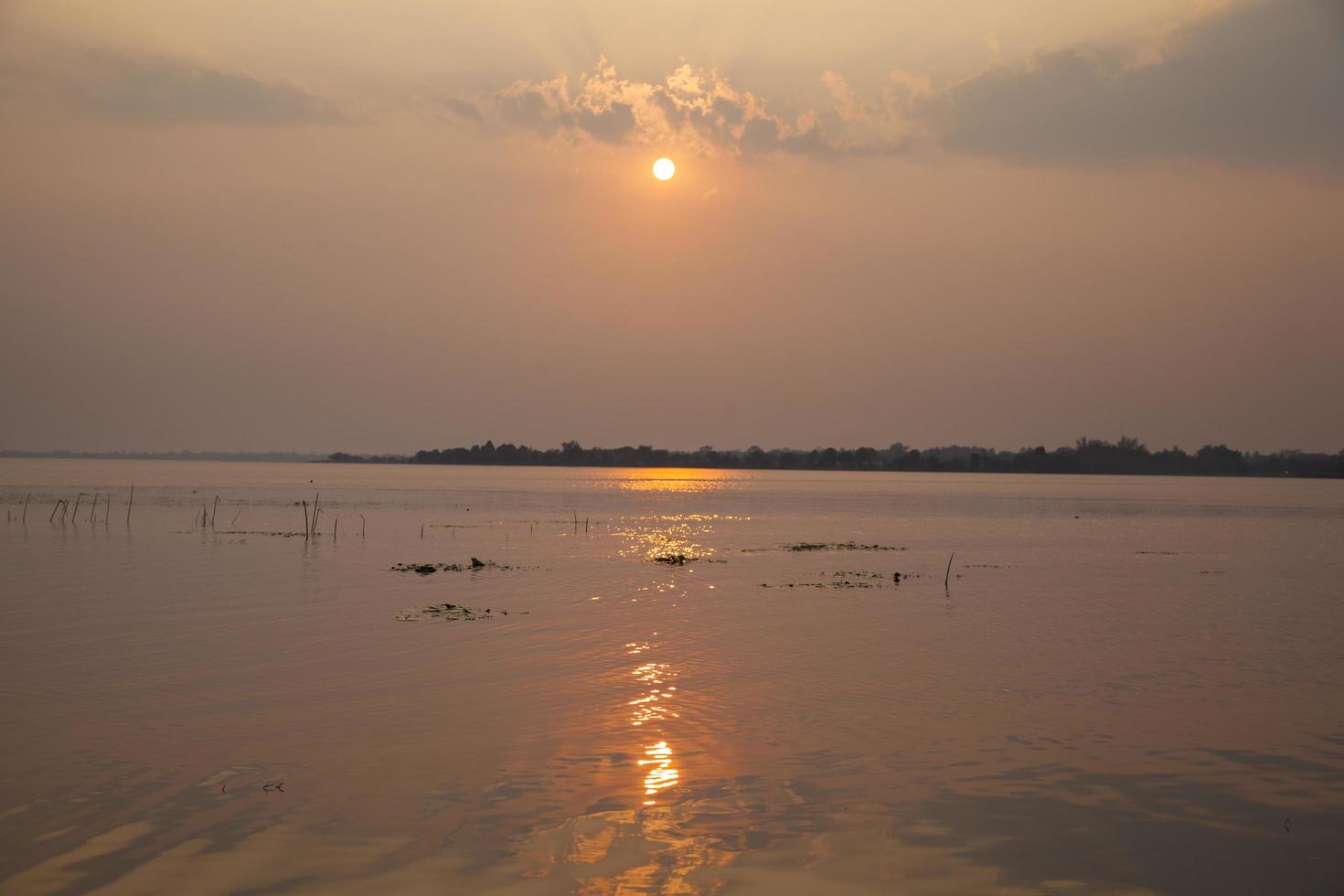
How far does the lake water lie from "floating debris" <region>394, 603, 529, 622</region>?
0.28 metres

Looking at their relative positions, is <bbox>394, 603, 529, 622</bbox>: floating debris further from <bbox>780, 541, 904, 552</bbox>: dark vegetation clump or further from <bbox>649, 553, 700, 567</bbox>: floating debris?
<bbox>780, 541, 904, 552</bbox>: dark vegetation clump

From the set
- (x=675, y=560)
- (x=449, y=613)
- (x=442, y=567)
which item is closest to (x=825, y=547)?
(x=675, y=560)

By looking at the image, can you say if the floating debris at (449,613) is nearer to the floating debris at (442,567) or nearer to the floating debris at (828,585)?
the floating debris at (442,567)

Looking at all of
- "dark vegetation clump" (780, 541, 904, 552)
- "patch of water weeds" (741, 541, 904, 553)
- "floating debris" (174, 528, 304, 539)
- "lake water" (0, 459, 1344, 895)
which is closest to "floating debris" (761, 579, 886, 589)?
"lake water" (0, 459, 1344, 895)

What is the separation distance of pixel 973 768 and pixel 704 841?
4.44m

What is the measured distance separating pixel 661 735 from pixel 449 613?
12416mm

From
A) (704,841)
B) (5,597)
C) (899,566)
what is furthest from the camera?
(899,566)

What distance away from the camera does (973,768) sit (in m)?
13.2

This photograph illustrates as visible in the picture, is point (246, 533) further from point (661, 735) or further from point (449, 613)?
point (661, 735)

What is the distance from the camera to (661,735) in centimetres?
1452

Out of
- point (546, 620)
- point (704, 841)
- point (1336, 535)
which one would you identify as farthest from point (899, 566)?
point (1336, 535)

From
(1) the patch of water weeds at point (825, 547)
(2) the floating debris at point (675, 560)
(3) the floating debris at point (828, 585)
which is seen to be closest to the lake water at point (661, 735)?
(3) the floating debris at point (828, 585)

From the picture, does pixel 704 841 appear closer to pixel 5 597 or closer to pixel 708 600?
pixel 708 600

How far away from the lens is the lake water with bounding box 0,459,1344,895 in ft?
32.6
